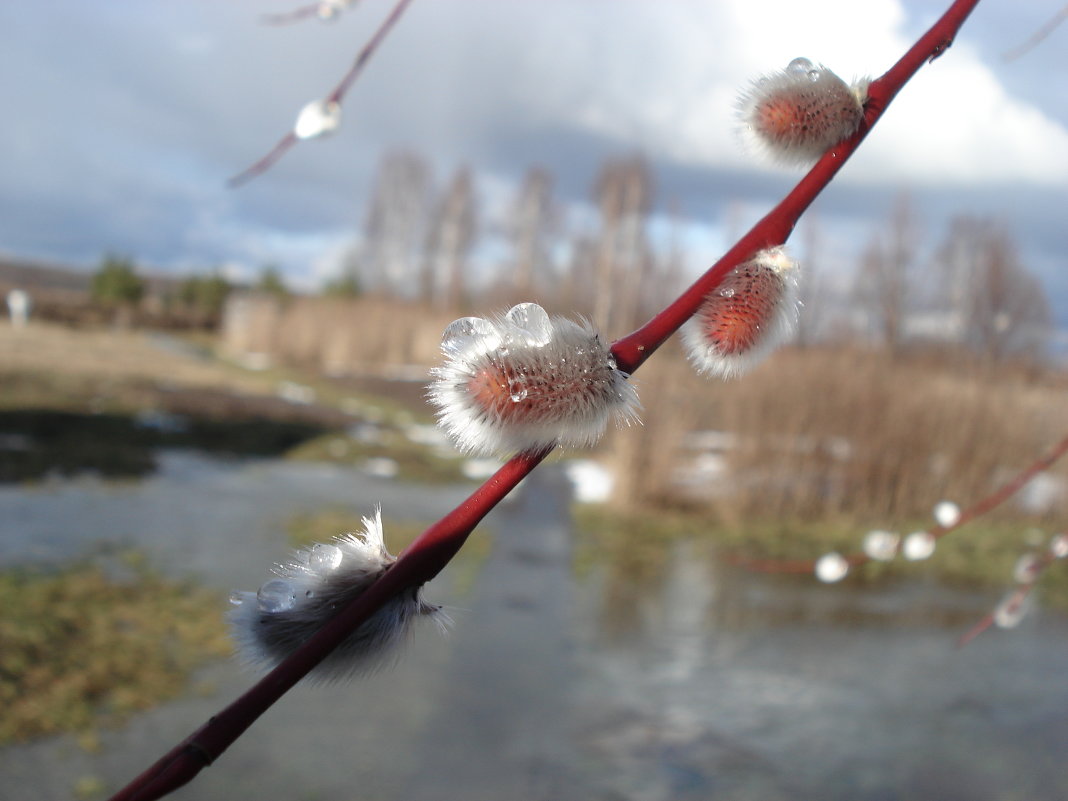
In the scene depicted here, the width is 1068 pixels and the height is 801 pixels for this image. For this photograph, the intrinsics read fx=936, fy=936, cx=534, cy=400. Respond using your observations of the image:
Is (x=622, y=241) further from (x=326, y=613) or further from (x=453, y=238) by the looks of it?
(x=453, y=238)

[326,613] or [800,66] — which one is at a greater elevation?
[800,66]

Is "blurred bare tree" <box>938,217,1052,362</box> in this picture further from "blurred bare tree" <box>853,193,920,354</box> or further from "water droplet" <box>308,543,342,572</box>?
"water droplet" <box>308,543,342,572</box>

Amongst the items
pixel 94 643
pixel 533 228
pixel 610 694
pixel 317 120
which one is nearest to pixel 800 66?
pixel 317 120

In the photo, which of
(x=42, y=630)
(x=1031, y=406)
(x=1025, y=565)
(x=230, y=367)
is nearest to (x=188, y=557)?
(x=42, y=630)

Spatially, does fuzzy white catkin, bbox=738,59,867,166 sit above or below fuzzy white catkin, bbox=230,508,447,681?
above

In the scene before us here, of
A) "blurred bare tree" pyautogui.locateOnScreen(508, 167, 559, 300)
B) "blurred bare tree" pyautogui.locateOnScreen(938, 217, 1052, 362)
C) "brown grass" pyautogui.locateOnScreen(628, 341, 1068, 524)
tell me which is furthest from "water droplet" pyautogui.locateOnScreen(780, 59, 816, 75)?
"blurred bare tree" pyautogui.locateOnScreen(508, 167, 559, 300)

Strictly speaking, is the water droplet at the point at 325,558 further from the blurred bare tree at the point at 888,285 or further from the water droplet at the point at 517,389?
the blurred bare tree at the point at 888,285

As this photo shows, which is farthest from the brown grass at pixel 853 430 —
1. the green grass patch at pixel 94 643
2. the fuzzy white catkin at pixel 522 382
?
the fuzzy white catkin at pixel 522 382
